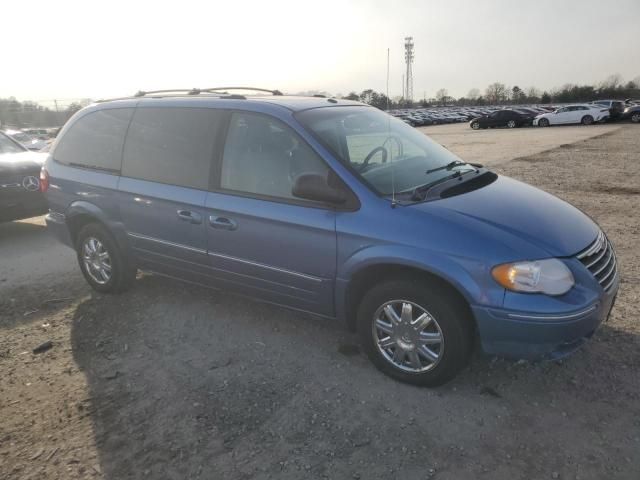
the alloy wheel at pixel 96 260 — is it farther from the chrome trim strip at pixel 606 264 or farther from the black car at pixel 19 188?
the chrome trim strip at pixel 606 264

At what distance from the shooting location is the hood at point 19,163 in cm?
707

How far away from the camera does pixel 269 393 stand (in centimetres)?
325

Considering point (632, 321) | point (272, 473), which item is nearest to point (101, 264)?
point (272, 473)

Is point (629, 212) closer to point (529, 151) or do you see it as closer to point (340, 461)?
point (340, 461)

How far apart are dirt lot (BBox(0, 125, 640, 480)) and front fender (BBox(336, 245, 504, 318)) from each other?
2.27 ft

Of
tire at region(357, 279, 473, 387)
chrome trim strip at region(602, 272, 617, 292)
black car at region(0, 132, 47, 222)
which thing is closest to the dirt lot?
tire at region(357, 279, 473, 387)

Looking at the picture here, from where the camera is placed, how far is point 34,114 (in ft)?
114

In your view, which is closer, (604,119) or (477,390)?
(477,390)

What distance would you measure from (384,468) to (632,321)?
2.53 metres

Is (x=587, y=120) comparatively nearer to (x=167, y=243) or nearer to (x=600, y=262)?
(x=600, y=262)

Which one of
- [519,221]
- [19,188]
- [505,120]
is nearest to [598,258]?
[519,221]

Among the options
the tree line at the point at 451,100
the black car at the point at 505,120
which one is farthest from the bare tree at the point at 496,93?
the black car at the point at 505,120

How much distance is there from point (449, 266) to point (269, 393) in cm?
139

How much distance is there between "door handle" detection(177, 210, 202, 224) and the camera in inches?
152
